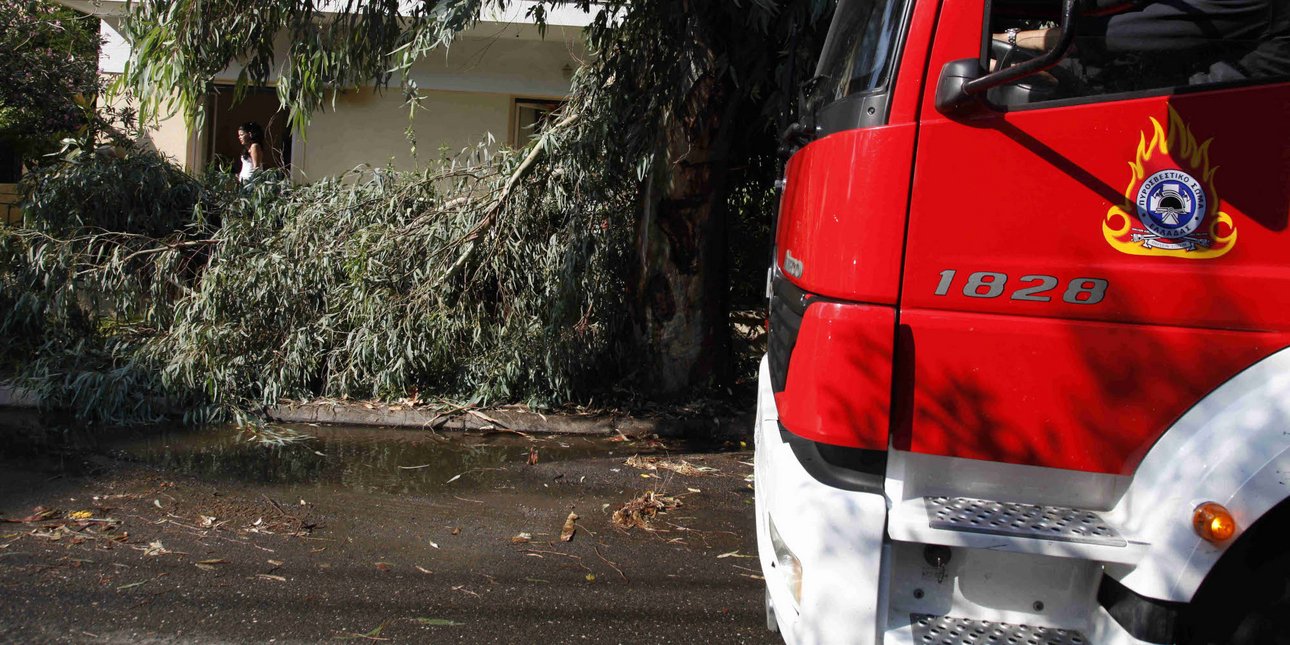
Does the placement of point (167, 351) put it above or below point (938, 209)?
below

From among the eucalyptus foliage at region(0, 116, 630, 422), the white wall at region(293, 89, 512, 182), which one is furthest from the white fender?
the white wall at region(293, 89, 512, 182)

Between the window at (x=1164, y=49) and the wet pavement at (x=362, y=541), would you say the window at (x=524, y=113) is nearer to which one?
the wet pavement at (x=362, y=541)

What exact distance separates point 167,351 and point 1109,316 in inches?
266

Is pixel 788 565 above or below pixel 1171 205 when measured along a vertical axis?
below

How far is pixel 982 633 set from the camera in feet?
9.14

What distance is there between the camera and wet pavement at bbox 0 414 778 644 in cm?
394

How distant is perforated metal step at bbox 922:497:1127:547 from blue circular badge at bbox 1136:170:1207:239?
33.6 inches

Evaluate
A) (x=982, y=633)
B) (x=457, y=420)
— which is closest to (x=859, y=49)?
(x=982, y=633)

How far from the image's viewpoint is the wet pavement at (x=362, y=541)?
155 inches

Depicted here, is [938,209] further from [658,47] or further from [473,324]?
[473,324]

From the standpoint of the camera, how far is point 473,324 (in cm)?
739

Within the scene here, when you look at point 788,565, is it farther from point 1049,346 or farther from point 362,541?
point 362,541

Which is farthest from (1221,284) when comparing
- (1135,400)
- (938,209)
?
(938,209)

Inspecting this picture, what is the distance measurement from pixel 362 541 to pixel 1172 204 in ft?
12.9
